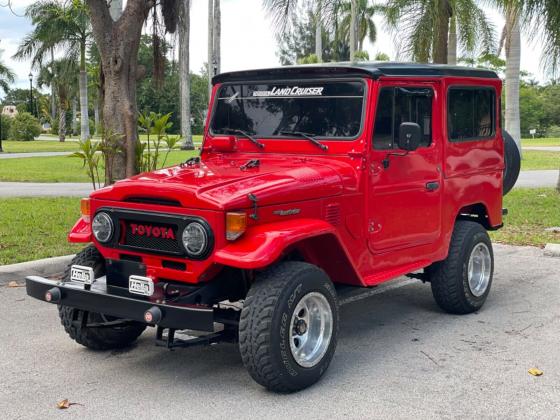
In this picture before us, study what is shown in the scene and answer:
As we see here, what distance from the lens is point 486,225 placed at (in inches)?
285

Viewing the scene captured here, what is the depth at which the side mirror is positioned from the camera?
559 cm

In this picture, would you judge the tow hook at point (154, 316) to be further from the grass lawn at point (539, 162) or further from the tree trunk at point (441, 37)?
the grass lawn at point (539, 162)

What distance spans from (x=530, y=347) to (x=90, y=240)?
3369 millimetres

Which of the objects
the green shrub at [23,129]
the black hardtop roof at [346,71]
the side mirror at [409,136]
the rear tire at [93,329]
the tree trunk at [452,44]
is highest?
the tree trunk at [452,44]

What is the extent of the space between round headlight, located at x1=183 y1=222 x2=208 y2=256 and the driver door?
1.46m

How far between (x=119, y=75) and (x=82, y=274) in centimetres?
523

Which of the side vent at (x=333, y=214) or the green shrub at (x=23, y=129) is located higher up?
the green shrub at (x=23, y=129)

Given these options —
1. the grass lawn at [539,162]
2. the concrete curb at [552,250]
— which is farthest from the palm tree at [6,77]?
the concrete curb at [552,250]

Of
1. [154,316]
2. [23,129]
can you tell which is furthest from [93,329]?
[23,129]

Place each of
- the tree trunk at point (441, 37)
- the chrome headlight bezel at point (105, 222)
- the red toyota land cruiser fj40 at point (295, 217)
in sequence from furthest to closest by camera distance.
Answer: the tree trunk at point (441, 37) < the chrome headlight bezel at point (105, 222) < the red toyota land cruiser fj40 at point (295, 217)

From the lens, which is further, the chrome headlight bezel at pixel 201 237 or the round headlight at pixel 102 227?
the round headlight at pixel 102 227

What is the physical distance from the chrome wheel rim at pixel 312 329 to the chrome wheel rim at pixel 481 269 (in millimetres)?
2303

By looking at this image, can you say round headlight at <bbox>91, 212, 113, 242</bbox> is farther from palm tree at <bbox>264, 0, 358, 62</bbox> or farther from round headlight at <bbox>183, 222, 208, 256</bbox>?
palm tree at <bbox>264, 0, 358, 62</bbox>

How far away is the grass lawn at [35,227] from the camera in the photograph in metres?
8.76
